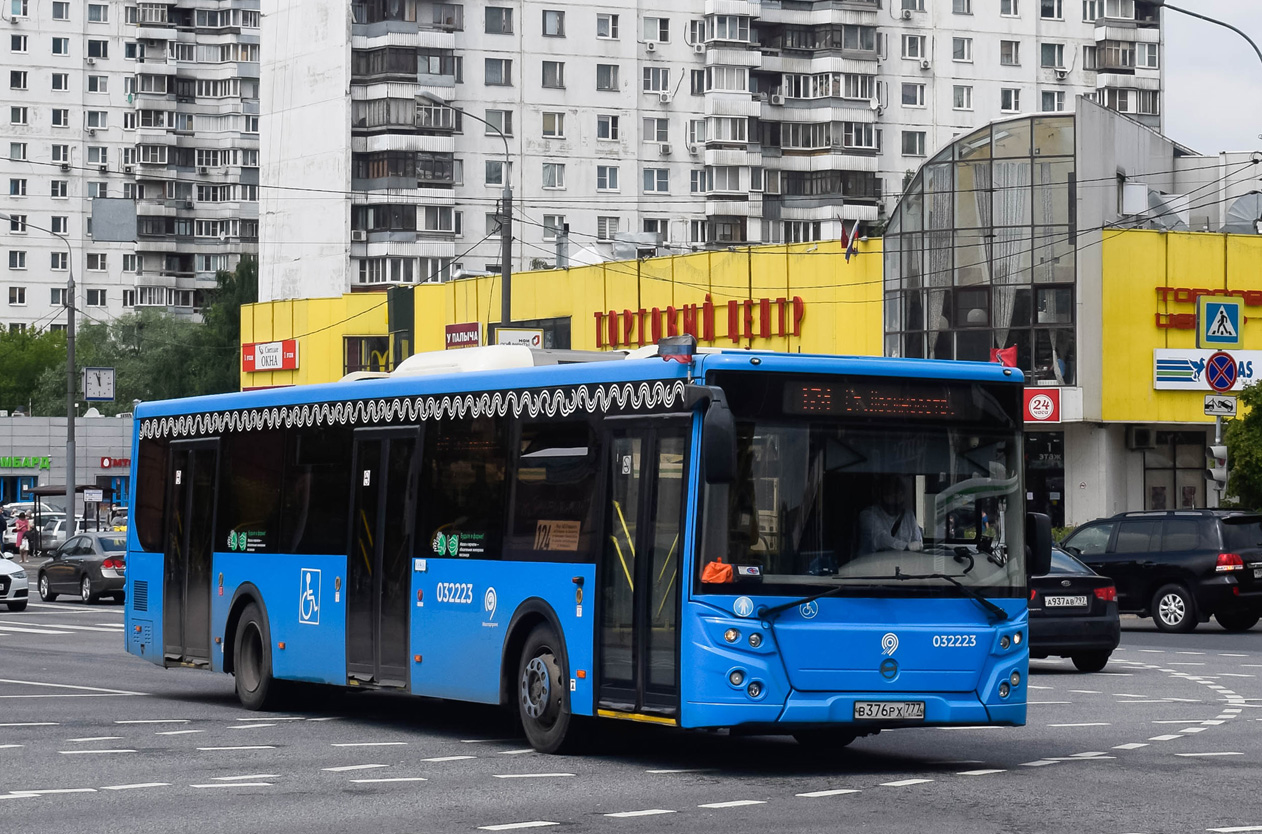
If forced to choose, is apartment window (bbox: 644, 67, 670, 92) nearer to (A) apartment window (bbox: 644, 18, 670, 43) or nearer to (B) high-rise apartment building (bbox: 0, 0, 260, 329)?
(A) apartment window (bbox: 644, 18, 670, 43)

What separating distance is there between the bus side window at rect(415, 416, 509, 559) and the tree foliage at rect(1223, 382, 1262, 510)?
71.7 ft

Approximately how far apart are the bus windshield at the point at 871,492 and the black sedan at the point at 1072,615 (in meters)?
9.38

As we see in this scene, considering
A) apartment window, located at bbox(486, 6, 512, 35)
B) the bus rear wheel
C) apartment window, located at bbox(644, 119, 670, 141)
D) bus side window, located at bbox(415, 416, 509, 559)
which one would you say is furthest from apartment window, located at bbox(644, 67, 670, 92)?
the bus rear wheel

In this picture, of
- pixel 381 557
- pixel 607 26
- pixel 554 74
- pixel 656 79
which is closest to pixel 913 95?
pixel 656 79

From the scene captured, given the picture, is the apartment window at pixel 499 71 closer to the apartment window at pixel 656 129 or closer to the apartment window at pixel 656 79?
the apartment window at pixel 656 79

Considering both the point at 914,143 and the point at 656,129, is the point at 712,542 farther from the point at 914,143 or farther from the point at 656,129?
the point at 914,143

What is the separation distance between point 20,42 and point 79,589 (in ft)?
304

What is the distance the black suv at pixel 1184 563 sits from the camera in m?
29.8

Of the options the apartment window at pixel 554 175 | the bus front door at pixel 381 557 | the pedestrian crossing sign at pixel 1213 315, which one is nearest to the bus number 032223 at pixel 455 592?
the bus front door at pixel 381 557

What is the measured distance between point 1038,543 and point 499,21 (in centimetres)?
8289

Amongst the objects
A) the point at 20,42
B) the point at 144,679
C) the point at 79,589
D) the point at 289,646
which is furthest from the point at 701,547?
the point at 20,42

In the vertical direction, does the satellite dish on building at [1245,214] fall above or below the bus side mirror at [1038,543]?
above

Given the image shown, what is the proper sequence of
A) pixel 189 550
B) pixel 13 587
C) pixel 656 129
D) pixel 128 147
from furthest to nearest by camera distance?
1. pixel 128 147
2. pixel 656 129
3. pixel 13 587
4. pixel 189 550

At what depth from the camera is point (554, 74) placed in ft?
310
